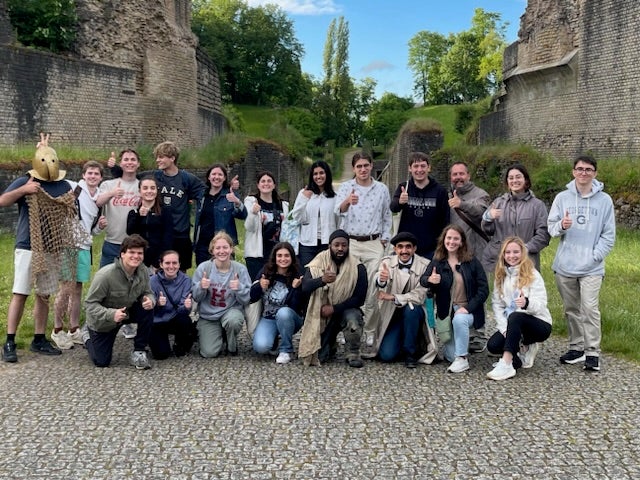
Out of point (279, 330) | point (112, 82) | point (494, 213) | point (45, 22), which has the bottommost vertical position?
point (279, 330)

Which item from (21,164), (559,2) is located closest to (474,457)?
→ (21,164)

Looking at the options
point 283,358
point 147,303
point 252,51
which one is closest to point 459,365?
point 283,358

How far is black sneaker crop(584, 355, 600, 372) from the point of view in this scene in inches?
233

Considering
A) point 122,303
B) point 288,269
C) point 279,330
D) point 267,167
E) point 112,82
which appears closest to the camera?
point 122,303

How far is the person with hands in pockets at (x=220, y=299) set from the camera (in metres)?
6.43

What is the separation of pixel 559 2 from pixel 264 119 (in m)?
40.2

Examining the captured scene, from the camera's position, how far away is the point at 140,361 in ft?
19.6

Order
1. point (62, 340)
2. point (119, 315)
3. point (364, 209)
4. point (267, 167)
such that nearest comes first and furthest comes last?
point (119, 315) < point (62, 340) < point (364, 209) < point (267, 167)

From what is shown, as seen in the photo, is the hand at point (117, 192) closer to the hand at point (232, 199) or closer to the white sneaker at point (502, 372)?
the hand at point (232, 199)

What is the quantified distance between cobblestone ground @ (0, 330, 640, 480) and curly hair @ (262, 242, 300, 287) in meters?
0.88

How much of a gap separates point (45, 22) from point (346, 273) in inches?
809

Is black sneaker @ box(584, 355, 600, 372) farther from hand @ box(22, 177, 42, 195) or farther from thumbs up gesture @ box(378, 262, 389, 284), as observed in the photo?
hand @ box(22, 177, 42, 195)

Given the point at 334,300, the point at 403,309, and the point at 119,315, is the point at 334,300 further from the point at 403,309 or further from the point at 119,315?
the point at 119,315

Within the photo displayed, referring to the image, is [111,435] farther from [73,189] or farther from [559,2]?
[559,2]
